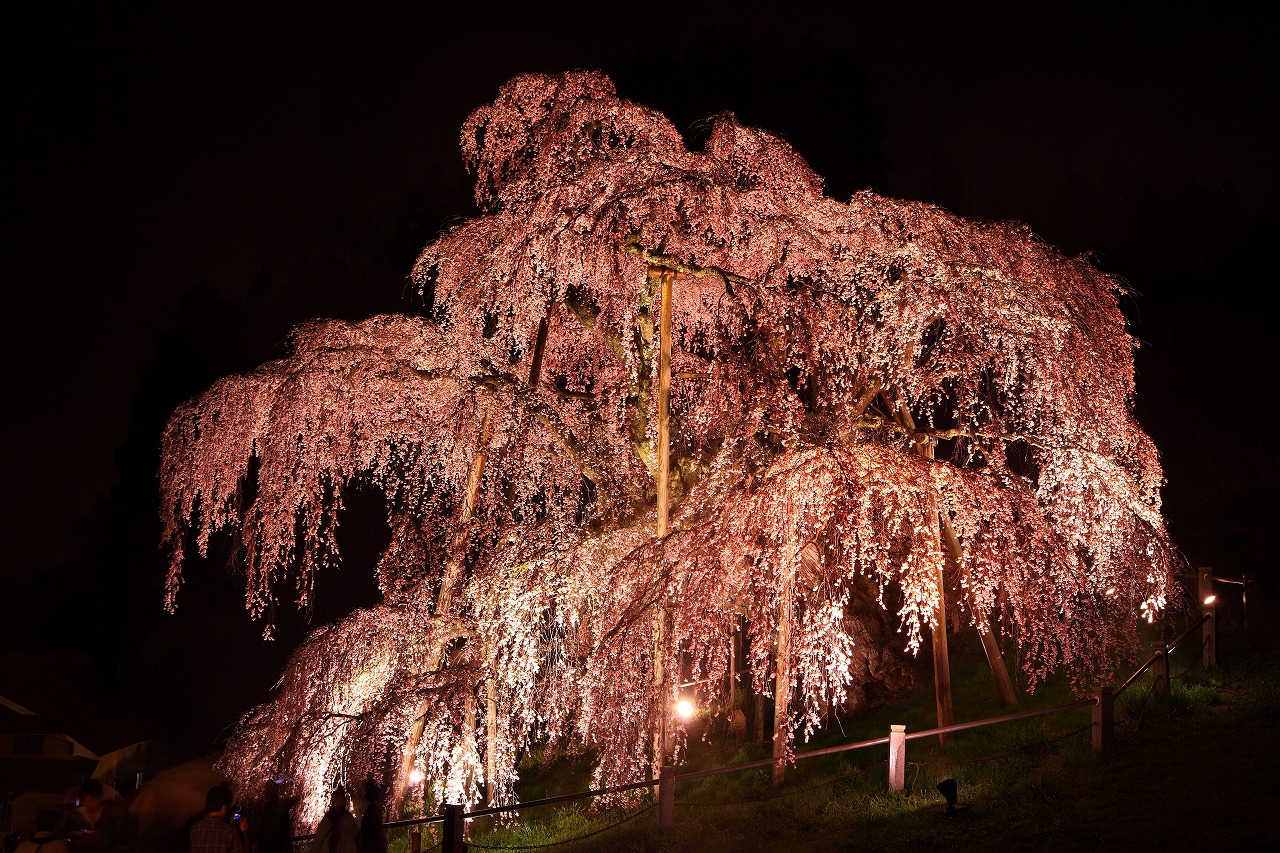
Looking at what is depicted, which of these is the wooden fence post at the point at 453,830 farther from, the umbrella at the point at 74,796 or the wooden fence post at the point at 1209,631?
the wooden fence post at the point at 1209,631

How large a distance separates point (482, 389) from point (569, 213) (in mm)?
2230

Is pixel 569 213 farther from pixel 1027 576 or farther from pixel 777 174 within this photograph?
pixel 1027 576

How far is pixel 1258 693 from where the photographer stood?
31.9ft

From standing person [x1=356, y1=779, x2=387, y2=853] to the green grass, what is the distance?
150cm

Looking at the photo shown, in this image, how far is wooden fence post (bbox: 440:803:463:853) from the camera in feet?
23.3

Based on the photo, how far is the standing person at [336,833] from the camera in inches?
257

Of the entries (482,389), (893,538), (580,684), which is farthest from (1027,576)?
(482,389)

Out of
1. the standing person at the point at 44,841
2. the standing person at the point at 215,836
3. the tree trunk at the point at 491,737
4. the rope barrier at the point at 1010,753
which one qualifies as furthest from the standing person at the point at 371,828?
the rope barrier at the point at 1010,753

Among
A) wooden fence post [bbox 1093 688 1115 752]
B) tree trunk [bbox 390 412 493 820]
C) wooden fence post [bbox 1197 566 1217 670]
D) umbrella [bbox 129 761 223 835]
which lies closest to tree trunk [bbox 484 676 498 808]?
tree trunk [bbox 390 412 493 820]

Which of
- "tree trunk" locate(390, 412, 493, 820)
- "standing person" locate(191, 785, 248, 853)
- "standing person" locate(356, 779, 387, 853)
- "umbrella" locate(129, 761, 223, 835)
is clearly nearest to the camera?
"standing person" locate(191, 785, 248, 853)

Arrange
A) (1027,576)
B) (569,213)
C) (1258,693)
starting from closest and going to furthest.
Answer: (1027,576), (569,213), (1258,693)

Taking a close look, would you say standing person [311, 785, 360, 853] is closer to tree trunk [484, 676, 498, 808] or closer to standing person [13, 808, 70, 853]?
standing person [13, 808, 70, 853]

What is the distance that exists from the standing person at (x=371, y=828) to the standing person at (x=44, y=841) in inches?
73.8

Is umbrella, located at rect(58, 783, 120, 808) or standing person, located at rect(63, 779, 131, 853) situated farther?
umbrella, located at rect(58, 783, 120, 808)
